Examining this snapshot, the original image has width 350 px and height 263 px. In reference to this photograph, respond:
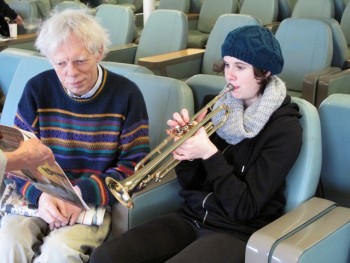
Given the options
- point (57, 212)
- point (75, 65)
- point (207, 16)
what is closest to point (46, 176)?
point (57, 212)

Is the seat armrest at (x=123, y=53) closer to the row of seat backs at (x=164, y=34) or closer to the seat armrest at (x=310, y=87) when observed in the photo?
the row of seat backs at (x=164, y=34)

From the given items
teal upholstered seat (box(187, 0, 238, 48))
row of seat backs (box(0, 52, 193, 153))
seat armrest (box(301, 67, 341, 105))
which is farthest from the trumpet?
teal upholstered seat (box(187, 0, 238, 48))

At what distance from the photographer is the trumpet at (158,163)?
1451mm

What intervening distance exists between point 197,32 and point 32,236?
13.6ft

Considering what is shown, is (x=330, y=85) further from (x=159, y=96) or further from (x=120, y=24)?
(x=120, y=24)

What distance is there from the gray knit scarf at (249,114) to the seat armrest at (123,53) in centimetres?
209

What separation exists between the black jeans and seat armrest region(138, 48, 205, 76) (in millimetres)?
1612

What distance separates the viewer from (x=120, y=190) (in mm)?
1479

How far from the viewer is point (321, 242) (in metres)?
1.32

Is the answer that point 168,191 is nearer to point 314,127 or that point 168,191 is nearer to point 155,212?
point 155,212

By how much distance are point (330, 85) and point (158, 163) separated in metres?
1.45

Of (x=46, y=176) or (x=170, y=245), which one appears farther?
(x=170, y=245)

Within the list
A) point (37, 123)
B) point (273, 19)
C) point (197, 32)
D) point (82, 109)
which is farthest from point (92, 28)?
point (197, 32)

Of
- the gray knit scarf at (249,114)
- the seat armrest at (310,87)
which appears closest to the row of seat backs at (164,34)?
the seat armrest at (310,87)
